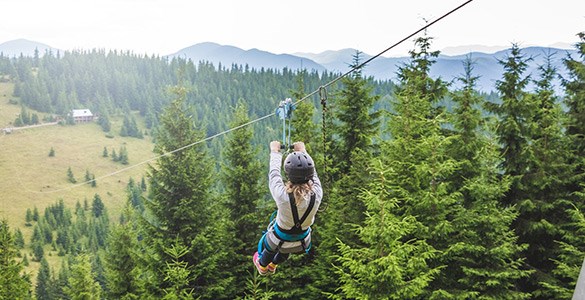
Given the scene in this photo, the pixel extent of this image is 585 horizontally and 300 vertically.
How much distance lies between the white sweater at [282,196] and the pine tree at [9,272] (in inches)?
739

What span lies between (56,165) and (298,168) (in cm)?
16683

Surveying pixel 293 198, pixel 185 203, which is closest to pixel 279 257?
pixel 293 198

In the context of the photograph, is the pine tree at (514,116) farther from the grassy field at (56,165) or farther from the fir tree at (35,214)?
the fir tree at (35,214)

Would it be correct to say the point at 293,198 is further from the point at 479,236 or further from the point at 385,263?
the point at 479,236

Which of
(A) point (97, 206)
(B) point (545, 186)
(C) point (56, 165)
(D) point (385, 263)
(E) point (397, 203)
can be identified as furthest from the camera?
(C) point (56, 165)

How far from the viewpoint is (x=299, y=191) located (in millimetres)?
5254

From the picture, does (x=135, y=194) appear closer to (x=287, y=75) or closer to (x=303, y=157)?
(x=287, y=75)

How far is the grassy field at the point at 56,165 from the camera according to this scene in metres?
134

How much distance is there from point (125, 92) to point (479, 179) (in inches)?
7964

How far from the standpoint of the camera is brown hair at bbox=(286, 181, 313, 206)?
5.24 meters

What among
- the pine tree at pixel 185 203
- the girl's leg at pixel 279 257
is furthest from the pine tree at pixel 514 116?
the girl's leg at pixel 279 257

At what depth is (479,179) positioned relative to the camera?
38.5 feet

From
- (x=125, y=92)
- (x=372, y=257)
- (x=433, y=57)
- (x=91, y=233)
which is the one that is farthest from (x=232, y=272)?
(x=125, y=92)

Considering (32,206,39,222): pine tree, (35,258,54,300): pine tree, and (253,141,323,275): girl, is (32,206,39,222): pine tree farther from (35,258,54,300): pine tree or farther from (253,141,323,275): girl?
(253,141,323,275): girl
